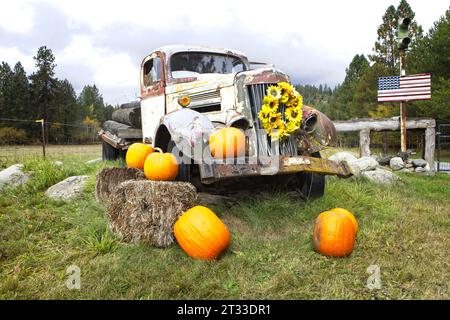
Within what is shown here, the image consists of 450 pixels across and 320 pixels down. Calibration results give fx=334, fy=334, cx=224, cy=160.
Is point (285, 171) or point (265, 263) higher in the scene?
point (285, 171)

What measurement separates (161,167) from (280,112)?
A: 156 centimetres

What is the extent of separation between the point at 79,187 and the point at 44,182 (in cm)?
88

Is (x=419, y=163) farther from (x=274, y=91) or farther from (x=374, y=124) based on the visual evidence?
(x=274, y=91)

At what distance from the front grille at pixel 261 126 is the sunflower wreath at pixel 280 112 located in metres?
0.08

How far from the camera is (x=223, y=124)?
417 centimetres

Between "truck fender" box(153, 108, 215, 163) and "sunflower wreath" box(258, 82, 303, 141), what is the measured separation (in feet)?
2.17

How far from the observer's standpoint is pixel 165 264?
2.97 metres

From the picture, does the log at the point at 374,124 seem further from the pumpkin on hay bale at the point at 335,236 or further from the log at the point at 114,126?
the pumpkin on hay bale at the point at 335,236

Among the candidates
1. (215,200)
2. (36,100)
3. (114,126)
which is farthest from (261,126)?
(36,100)

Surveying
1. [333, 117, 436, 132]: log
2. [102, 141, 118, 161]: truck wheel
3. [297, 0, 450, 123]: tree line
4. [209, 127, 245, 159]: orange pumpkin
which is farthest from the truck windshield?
[297, 0, 450, 123]: tree line

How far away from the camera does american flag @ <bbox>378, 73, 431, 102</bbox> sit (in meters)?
9.97

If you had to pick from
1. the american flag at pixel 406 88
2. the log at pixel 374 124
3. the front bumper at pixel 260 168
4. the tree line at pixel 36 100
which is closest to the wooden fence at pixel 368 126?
the log at pixel 374 124
